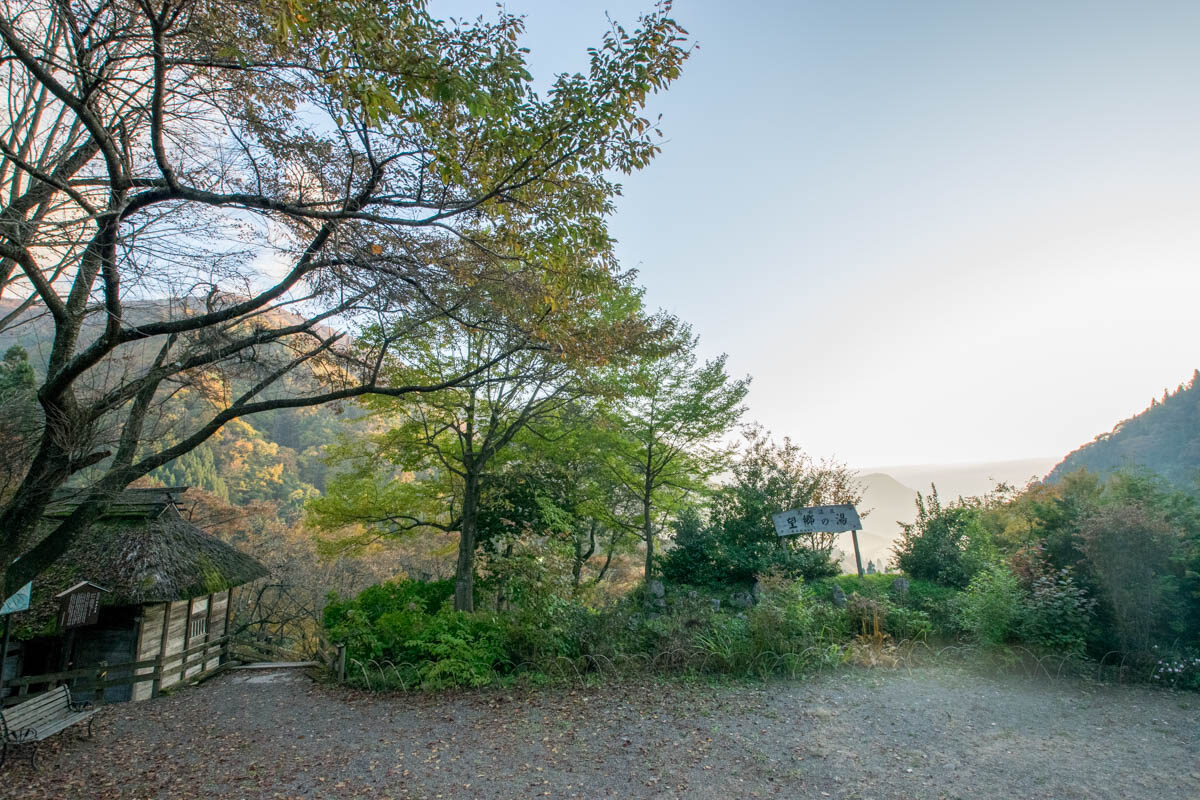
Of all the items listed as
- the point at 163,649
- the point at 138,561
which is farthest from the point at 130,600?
the point at 163,649

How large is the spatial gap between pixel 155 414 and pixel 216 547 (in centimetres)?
780

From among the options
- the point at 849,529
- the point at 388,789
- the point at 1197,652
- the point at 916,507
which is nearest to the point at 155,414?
the point at 388,789

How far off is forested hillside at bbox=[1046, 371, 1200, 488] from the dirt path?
2660 cm

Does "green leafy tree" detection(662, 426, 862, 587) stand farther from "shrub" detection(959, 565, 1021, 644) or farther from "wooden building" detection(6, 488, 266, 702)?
"wooden building" detection(6, 488, 266, 702)

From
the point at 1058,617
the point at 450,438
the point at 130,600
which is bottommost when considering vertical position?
the point at 1058,617

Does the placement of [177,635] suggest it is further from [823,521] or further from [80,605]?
[823,521]

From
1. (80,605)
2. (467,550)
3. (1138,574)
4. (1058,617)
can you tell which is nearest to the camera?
(1138,574)

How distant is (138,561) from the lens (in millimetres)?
9750

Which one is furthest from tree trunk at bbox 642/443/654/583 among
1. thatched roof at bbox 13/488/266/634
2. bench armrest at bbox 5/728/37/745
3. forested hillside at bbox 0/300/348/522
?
forested hillside at bbox 0/300/348/522

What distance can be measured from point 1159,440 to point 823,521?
32.5 metres

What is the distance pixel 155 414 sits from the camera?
560 centimetres

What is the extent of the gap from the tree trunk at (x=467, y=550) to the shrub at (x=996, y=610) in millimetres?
9528

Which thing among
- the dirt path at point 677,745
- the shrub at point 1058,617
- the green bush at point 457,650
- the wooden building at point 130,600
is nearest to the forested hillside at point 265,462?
the wooden building at point 130,600

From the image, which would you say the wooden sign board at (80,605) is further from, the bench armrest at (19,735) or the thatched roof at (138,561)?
the bench armrest at (19,735)
